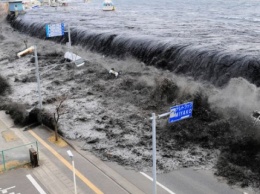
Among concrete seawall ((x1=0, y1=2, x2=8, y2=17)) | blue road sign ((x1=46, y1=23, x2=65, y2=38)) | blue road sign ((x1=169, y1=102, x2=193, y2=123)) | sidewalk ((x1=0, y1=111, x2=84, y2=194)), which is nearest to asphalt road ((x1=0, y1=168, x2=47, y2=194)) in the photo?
sidewalk ((x1=0, y1=111, x2=84, y2=194))

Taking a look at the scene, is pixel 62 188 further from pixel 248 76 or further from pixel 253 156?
pixel 248 76

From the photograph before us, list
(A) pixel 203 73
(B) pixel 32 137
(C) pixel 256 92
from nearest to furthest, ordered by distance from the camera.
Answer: (B) pixel 32 137, (C) pixel 256 92, (A) pixel 203 73

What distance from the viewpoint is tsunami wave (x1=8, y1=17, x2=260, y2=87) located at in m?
34.9

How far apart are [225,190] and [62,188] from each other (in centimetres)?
880

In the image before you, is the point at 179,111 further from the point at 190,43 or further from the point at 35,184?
the point at 190,43

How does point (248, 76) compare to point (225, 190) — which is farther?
point (248, 76)

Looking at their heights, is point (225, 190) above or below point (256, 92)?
below

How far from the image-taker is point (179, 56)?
4159cm

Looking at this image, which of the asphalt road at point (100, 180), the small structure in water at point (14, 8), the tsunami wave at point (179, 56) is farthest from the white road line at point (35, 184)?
the small structure in water at point (14, 8)

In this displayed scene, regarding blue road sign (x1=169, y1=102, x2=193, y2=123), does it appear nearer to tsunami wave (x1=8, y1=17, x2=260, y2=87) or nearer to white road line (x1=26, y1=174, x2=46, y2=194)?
white road line (x1=26, y1=174, x2=46, y2=194)

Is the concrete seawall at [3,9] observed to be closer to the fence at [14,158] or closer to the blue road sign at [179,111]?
the fence at [14,158]

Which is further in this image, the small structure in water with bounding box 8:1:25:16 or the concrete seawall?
the concrete seawall

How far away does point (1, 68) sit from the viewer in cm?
4900

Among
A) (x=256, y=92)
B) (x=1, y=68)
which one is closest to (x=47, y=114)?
(x=256, y=92)
